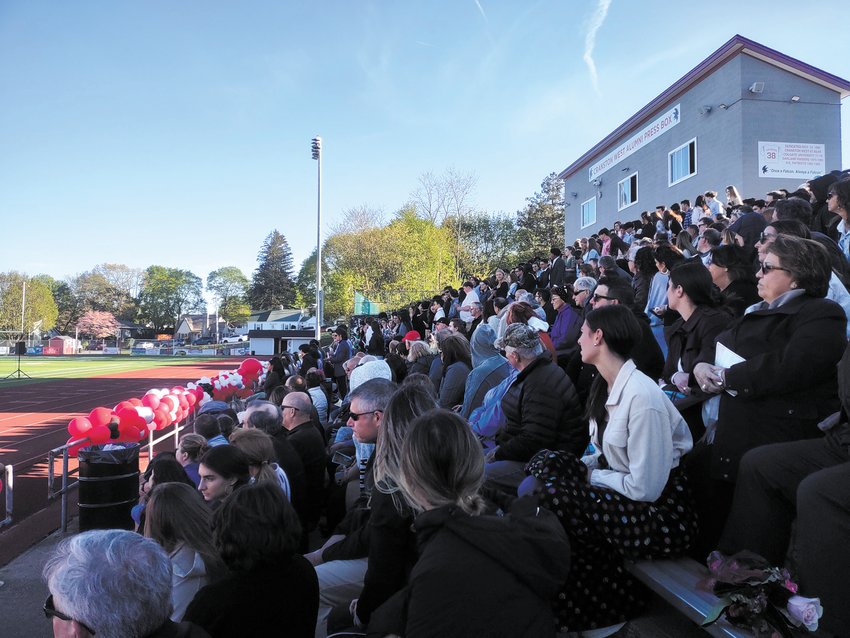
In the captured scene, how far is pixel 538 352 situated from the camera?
→ 4270 mm

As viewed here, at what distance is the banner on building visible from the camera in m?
20.9

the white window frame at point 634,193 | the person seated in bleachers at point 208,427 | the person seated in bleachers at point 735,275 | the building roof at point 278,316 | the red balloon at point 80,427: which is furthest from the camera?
the building roof at point 278,316

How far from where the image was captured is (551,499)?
101 inches

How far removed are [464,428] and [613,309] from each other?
1376 millimetres

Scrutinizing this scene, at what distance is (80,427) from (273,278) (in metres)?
98.2

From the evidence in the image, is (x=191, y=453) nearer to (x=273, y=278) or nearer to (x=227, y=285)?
(x=273, y=278)

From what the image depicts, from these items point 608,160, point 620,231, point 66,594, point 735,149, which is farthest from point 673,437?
point 608,160

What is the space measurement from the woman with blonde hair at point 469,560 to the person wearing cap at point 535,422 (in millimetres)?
1835

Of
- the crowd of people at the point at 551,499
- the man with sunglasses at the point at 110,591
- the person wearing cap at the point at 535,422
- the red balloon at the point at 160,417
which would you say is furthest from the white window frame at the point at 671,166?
the man with sunglasses at the point at 110,591

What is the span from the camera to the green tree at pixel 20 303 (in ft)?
305

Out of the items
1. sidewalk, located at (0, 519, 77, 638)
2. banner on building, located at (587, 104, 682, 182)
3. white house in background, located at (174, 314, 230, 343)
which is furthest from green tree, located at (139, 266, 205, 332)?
sidewalk, located at (0, 519, 77, 638)

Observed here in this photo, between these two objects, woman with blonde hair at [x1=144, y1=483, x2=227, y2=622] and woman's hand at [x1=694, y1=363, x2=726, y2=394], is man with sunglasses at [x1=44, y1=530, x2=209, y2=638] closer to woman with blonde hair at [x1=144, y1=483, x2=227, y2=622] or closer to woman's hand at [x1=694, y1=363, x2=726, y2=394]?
woman with blonde hair at [x1=144, y1=483, x2=227, y2=622]

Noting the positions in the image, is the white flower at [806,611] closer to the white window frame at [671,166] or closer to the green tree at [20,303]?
the white window frame at [671,166]

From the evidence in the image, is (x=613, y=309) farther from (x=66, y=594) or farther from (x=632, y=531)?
(x=66, y=594)
